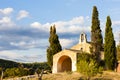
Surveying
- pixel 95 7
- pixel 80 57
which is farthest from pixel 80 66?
pixel 95 7

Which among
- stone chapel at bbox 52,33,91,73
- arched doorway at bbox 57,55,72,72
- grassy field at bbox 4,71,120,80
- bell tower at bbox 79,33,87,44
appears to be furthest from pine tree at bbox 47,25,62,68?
grassy field at bbox 4,71,120,80

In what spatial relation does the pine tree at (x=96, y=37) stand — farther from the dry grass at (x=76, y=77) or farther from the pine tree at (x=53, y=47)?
the dry grass at (x=76, y=77)

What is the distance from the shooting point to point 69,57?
49000mm

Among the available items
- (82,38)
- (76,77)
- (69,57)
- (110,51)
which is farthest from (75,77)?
(82,38)

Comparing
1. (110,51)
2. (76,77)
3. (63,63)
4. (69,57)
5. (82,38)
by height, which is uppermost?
(82,38)

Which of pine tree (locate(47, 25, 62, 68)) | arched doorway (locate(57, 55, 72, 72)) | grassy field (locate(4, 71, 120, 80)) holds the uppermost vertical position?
pine tree (locate(47, 25, 62, 68))

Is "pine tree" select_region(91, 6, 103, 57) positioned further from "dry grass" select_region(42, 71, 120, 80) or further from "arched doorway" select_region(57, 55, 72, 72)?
"dry grass" select_region(42, 71, 120, 80)

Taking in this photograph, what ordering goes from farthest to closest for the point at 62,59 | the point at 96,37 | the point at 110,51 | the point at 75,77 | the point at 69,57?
1. the point at 62,59
2. the point at 69,57
3. the point at 96,37
4. the point at 110,51
5. the point at 75,77

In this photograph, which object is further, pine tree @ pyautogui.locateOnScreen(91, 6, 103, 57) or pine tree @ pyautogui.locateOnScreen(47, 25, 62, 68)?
pine tree @ pyautogui.locateOnScreen(47, 25, 62, 68)

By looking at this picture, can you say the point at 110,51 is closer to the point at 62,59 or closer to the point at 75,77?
the point at 62,59

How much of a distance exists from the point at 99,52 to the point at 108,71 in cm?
459

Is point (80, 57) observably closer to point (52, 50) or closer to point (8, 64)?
point (52, 50)

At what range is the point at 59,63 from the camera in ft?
163

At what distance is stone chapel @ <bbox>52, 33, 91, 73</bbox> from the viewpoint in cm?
4672
